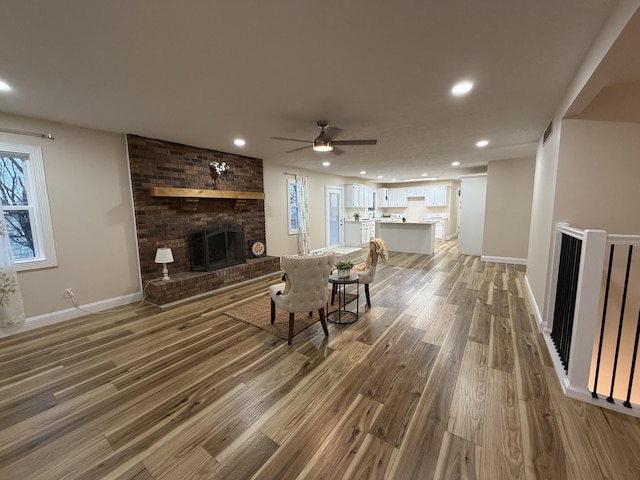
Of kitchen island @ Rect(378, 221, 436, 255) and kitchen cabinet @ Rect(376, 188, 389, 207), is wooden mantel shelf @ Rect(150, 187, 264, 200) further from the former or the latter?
kitchen cabinet @ Rect(376, 188, 389, 207)

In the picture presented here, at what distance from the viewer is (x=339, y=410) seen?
1.89 metres

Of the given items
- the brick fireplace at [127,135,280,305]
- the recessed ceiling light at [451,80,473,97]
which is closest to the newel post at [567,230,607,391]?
the recessed ceiling light at [451,80,473,97]

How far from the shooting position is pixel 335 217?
29.3 ft

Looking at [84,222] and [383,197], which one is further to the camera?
[383,197]

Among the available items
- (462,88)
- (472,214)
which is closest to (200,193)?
(462,88)

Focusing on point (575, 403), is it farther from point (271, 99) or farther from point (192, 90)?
point (192, 90)

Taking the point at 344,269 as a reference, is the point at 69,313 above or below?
below

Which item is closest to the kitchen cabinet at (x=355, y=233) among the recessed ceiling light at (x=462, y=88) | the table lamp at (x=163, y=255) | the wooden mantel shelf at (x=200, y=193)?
the wooden mantel shelf at (x=200, y=193)

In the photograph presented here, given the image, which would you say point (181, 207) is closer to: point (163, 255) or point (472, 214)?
point (163, 255)

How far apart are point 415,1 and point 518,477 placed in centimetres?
261

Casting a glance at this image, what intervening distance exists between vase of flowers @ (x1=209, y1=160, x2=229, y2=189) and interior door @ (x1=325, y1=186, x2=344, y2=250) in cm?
386

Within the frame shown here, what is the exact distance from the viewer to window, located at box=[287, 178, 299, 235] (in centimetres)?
686

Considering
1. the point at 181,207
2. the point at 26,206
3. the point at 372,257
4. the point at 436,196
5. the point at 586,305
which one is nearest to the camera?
→ the point at 586,305

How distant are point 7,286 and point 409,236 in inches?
306
